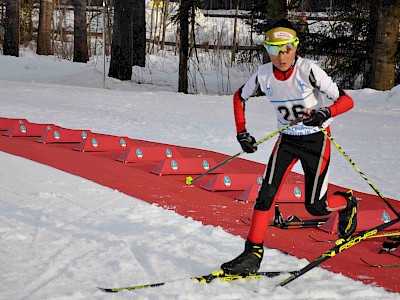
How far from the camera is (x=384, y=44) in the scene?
18.0 m

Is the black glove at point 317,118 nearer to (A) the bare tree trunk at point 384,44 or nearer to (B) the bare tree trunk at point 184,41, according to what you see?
(A) the bare tree trunk at point 384,44

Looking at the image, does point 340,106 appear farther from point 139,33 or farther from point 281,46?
point 139,33

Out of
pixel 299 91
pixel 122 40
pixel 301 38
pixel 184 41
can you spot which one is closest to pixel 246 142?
pixel 299 91

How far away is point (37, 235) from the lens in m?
5.84

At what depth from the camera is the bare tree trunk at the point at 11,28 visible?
27453 millimetres

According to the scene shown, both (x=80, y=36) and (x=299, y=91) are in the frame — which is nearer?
(x=299, y=91)

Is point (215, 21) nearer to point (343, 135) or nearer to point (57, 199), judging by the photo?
point (343, 135)

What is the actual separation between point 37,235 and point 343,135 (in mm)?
7194

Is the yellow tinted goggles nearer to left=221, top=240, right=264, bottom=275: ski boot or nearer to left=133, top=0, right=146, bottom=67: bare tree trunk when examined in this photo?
left=221, top=240, right=264, bottom=275: ski boot

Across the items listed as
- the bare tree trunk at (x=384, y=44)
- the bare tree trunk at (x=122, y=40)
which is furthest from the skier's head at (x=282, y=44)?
the bare tree trunk at (x=122, y=40)

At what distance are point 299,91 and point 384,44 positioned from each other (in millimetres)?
13558

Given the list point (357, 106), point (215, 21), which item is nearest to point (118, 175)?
point (357, 106)

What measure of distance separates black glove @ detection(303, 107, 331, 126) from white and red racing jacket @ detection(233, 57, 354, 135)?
10 cm

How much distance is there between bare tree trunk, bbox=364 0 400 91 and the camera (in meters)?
17.4
